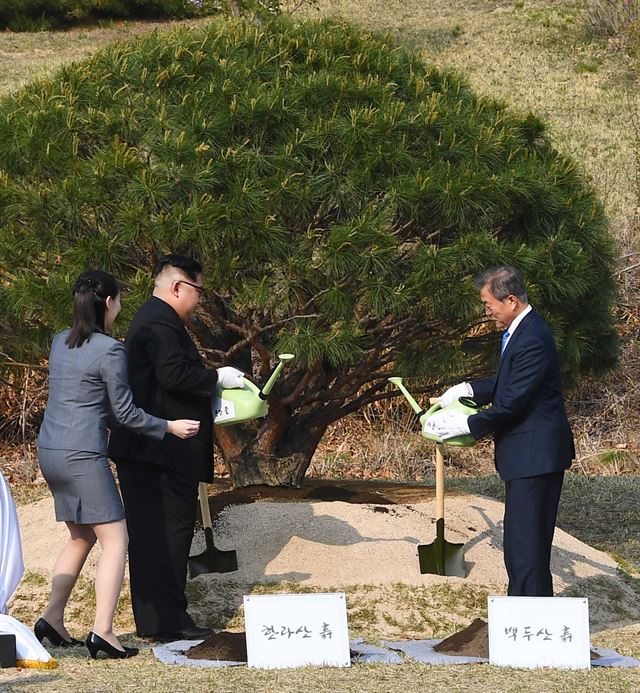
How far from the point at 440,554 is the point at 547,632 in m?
1.56

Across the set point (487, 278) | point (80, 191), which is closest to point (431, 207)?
point (487, 278)

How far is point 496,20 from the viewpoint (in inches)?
1357

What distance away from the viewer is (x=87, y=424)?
4953mm

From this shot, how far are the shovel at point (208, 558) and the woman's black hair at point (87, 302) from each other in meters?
1.51

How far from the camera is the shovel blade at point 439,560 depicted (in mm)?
6363

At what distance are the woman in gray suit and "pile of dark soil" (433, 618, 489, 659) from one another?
1329 mm

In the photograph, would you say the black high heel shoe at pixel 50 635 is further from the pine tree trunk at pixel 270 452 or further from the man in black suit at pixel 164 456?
the pine tree trunk at pixel 270 452

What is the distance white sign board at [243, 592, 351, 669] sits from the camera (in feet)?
15.6

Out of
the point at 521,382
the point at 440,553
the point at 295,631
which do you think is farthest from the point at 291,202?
the point at 295,631

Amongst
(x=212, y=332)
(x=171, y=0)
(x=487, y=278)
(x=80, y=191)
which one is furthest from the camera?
(x=171, y=0)

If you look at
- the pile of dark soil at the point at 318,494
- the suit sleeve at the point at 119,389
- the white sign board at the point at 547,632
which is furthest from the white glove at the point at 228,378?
the white sign board at the point at 547,632

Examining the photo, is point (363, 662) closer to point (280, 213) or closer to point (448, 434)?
point (448, 434)

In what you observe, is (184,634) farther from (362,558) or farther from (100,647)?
(362,558)

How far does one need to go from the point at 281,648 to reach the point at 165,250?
236cm
